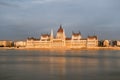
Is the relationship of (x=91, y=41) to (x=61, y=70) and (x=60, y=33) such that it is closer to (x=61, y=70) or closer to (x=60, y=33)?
(x=60, y=33)

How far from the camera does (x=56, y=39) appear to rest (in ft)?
415

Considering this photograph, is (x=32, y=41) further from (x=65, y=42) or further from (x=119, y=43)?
(x=119, y=43)

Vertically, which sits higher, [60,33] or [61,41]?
[60,33]

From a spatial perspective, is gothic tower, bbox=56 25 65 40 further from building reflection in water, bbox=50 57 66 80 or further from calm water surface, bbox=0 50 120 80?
building reflection in water, bbox=50 57 66 80

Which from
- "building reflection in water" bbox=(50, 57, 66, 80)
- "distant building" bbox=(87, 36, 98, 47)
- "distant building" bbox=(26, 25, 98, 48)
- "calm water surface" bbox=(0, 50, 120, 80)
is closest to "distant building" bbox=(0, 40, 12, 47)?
"distant building" bbox=(26, 25, 98, 48)

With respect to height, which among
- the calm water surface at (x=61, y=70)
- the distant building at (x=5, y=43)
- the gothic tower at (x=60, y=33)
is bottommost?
the calm water surface at (x=61, y=70)

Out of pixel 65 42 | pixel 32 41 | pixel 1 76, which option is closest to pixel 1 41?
pixel 32 41

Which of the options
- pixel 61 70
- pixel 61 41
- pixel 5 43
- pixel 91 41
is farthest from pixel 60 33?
pixel 61 70

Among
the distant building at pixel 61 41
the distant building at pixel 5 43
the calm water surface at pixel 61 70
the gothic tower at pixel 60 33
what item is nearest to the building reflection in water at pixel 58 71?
the calm water surface at pixel 61 70

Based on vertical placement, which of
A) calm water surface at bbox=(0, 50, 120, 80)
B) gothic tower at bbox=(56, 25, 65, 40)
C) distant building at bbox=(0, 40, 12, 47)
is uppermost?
gothic tower at bbox=(56, 25, 65, 40)

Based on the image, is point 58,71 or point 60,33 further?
point 60,33

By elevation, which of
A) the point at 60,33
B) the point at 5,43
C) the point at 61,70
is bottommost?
the point at 61,70

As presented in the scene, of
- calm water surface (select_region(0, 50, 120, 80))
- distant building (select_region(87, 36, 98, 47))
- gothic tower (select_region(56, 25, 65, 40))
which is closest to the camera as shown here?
calm water surface (select_region(0, 50, 120, 80))

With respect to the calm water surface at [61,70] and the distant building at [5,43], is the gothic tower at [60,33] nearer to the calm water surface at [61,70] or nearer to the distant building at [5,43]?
the distant building at [5,43]
